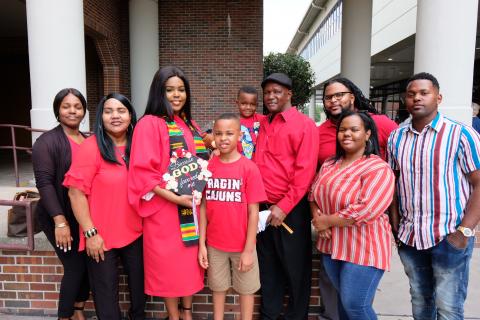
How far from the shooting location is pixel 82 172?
7.81ft

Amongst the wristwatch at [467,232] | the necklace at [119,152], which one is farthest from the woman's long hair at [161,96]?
the wristwatch at [467,232]

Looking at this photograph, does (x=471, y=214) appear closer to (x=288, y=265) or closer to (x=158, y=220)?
(x=288, y=265)

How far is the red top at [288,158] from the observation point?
263 centimetres

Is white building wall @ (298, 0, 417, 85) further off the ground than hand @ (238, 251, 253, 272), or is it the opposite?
white building wall @ (298, 0, 417, 85)

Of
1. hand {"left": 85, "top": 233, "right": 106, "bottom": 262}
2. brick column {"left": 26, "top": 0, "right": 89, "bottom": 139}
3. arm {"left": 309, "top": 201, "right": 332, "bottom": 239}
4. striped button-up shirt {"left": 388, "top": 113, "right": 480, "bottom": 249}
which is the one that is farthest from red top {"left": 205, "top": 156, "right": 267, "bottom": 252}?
brick column {"left": 26, "top": 0, "right": 89, "bottom": 139}

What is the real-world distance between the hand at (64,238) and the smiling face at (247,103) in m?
1.72

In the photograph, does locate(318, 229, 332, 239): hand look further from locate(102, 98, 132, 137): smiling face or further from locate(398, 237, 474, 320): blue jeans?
locate(102, 98, 132, 137): smiling face

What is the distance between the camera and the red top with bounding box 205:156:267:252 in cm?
249

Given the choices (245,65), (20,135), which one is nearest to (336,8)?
(245,65)

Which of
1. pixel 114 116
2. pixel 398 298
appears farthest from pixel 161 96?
pixel 398 298

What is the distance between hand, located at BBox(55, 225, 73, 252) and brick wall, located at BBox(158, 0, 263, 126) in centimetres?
910

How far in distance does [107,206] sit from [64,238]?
14.7 inches

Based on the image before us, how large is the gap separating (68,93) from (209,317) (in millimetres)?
2092

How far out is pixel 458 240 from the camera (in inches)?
90.7
